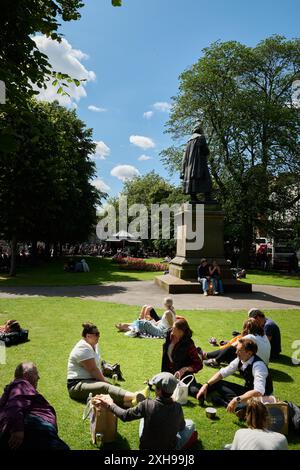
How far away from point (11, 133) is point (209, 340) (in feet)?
21.4

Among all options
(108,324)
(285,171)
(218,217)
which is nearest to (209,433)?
(108,324)

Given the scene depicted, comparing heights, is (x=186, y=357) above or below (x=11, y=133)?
below

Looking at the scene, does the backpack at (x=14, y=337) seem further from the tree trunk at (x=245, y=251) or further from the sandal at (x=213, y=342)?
the tree trunk at (x=245, y=251)

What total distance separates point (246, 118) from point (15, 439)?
3304 centimetres

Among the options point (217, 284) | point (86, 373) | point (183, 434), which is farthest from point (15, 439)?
point (217, 284)

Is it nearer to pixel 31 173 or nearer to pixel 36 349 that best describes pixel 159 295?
pixel 36 349

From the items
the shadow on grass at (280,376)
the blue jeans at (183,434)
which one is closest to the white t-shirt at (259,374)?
the blue jeans at (183,434)

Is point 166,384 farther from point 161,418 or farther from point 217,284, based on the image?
point 217,284

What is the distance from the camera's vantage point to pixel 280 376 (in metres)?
6.83

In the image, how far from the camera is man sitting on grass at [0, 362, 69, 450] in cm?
359

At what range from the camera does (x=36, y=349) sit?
309 inches

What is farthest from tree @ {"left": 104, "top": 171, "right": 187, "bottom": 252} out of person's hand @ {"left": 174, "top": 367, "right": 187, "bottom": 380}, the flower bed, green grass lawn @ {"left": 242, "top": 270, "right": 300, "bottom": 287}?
person's hand @ {"left": 174, "top": 367, "right": 187, "bottom": 380}

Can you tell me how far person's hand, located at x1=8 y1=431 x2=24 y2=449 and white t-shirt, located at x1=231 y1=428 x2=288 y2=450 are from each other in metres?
2.01

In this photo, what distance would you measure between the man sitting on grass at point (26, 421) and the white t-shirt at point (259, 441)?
169 centimetres
